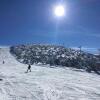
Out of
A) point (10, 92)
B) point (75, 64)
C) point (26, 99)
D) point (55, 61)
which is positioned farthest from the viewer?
point (55, 61)

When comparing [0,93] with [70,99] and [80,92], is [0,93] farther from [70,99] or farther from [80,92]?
[80,92]

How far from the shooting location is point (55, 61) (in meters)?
76.9

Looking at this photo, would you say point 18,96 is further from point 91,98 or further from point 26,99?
point 91,98

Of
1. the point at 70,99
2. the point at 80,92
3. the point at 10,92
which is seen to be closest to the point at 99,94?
the point at 80,92

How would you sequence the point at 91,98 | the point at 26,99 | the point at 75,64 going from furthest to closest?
1. the point at 75,64
2. the point at 91,98
3. the point at 26,99

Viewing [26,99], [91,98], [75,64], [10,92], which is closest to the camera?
[26,99]

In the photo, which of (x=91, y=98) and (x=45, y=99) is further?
(x=91, y=98)

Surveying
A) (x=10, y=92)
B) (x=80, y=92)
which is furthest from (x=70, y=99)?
(x=10, y=92)

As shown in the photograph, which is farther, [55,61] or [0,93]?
[55,61]

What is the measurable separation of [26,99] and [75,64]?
5267 cm

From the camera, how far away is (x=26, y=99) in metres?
17.2

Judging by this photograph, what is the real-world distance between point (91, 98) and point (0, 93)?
28.6ft

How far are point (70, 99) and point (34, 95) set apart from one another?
11.3 ft

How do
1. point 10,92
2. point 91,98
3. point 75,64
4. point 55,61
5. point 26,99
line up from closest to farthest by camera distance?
1. point 26,99
2. point 91,98
3. point 10,92
4. point 75,64
5. point 55,61
